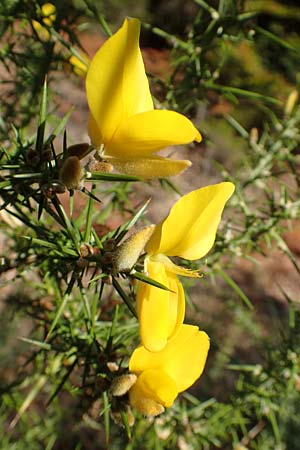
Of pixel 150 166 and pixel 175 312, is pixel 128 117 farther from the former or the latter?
pixel 175 312

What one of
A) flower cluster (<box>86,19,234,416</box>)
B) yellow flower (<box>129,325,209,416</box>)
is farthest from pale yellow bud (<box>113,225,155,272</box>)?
yellow flower (<box>129,325,209,416</box>)

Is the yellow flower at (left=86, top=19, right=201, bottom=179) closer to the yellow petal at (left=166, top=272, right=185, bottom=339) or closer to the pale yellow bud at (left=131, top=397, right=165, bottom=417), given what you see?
the yellow petal at (left=166, top=272, right=185, bottom=339)

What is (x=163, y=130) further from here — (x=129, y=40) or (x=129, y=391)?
(x=129, y=391)

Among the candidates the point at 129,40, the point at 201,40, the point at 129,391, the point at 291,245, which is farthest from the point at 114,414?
the point at 291,245

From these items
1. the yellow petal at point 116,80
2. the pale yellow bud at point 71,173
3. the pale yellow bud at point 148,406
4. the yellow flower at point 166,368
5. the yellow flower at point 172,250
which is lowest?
the pale yellow bud at point 148,406

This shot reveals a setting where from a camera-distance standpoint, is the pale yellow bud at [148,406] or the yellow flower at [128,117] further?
the pale yellow bud at [148,406]

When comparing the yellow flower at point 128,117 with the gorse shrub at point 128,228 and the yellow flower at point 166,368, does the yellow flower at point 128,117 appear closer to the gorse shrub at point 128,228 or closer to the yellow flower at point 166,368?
the gorse shrub at point 128,228

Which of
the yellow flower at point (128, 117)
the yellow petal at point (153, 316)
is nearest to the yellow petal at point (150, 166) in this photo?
the yellow flower at point (128, 117)

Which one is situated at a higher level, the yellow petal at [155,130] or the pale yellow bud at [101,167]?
the yellow petal at [155,130]
